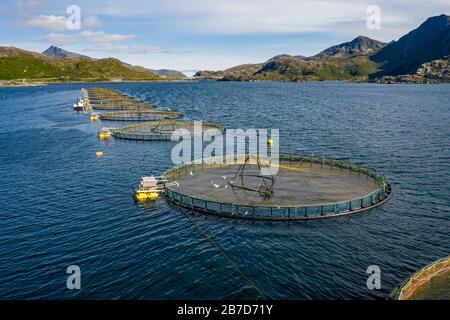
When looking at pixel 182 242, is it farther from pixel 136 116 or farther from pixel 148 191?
pixel 136 116

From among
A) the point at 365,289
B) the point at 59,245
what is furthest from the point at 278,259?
the point at 59,245

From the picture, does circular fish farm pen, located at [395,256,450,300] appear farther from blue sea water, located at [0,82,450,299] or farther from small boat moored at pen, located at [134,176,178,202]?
small boat moored at pen, located at [134,176,178,202]

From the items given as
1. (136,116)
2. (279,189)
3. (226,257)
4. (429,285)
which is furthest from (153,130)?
(429,285)

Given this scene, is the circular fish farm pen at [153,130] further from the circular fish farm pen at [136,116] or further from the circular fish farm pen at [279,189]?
the circular fish farm pen at [279,189]

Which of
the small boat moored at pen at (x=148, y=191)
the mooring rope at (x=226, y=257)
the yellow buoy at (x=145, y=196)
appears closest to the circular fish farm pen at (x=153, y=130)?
the small boat moored at pen at (x=148, y=191)

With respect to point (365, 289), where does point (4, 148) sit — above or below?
above
